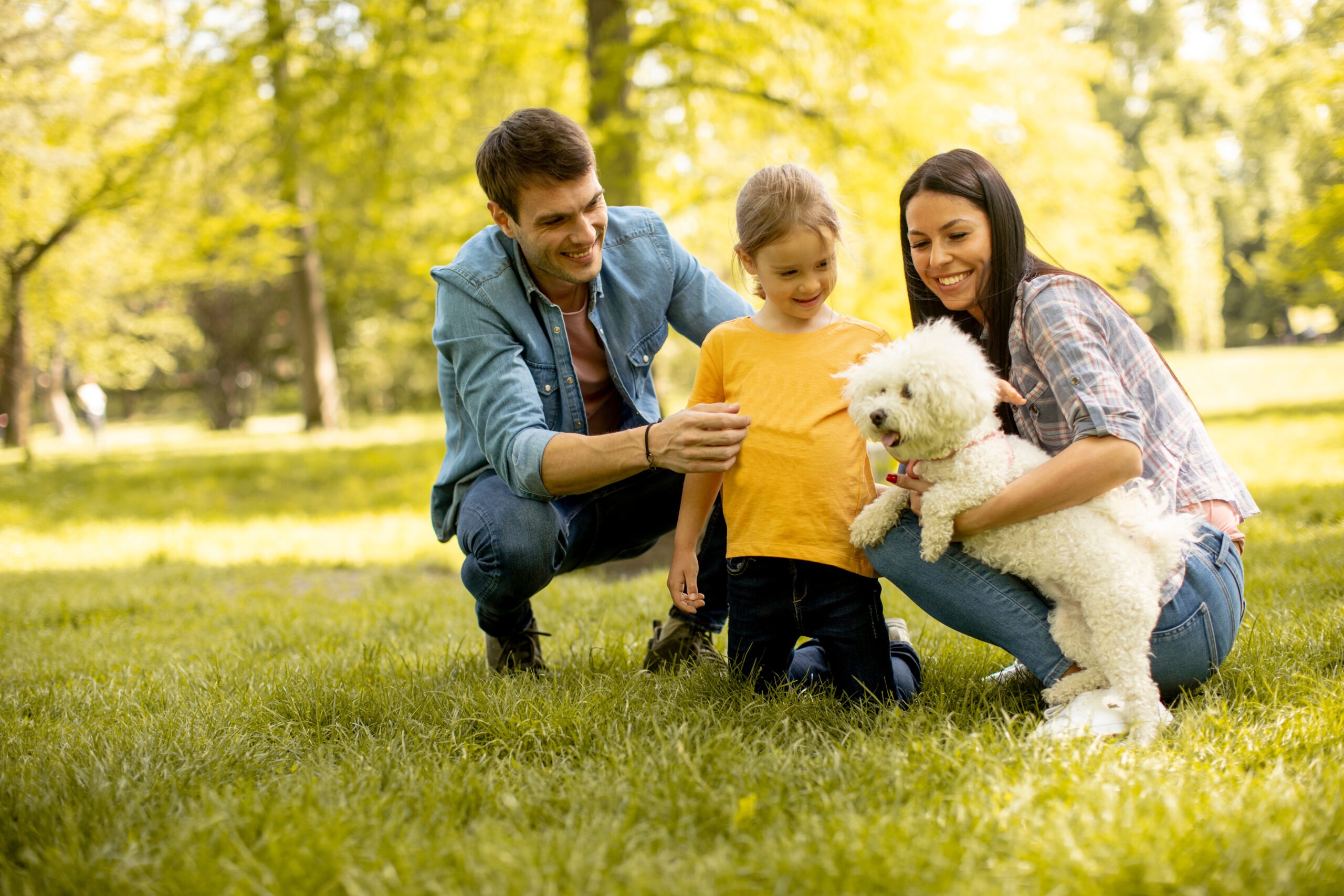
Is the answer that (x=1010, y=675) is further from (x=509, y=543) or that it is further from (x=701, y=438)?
(x=509, y=543)

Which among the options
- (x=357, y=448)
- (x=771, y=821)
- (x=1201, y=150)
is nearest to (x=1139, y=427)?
(x=771, y=821)

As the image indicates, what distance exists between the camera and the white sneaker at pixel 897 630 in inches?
118

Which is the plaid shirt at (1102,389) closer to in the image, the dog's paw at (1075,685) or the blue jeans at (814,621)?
the dog's paw at (1075,685)

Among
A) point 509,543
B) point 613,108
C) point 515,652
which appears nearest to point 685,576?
point 509,543

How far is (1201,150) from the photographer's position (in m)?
31.8

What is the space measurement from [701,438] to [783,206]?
27.8 inches

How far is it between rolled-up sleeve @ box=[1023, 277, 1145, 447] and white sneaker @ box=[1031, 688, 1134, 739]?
0.67m

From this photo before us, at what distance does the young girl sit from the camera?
2.57 metres

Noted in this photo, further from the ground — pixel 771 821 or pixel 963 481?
pixel 963 481

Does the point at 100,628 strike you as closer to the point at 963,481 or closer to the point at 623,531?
the point at 623,531

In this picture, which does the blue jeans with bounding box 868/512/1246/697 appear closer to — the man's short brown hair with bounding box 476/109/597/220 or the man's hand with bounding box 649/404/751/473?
the man's hand with bounding box 649/404/751/473

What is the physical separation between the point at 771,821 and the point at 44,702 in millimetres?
2826

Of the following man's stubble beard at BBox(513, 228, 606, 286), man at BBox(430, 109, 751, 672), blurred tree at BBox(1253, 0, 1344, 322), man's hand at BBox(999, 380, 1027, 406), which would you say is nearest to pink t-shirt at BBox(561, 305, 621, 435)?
man at BBox(430, 109, 751, 672)

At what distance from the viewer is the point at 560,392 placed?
3305 mm
